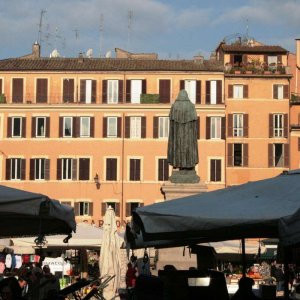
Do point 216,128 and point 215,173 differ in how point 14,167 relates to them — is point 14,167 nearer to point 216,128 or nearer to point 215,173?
point 215,173

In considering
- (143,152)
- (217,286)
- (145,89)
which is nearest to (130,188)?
(143,152)

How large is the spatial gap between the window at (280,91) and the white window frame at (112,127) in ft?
32.3

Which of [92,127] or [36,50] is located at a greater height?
[36,50]

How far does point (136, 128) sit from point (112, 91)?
9.35 ft

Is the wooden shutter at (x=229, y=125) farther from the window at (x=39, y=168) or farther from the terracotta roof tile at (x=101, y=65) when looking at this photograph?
the window at (x=39, y=168)

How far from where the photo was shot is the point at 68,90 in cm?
6225

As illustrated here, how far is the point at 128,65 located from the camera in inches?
2510

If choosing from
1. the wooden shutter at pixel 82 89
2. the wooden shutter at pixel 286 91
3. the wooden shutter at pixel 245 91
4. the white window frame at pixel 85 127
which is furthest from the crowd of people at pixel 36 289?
the wooden shutter at pixel 286 91

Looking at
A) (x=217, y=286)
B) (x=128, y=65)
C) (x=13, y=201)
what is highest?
(x=128, y=65)

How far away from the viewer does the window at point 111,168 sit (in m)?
61.2

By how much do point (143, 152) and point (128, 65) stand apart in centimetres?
600

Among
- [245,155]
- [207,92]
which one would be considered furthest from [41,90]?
[245,155]

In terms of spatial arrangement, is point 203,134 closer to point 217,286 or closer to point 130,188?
point 130,188

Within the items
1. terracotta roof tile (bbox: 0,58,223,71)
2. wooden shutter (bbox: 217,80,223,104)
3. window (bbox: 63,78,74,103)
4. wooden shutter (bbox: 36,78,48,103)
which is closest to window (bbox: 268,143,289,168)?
wooden shutter (bbox: 217,80,223,104)
